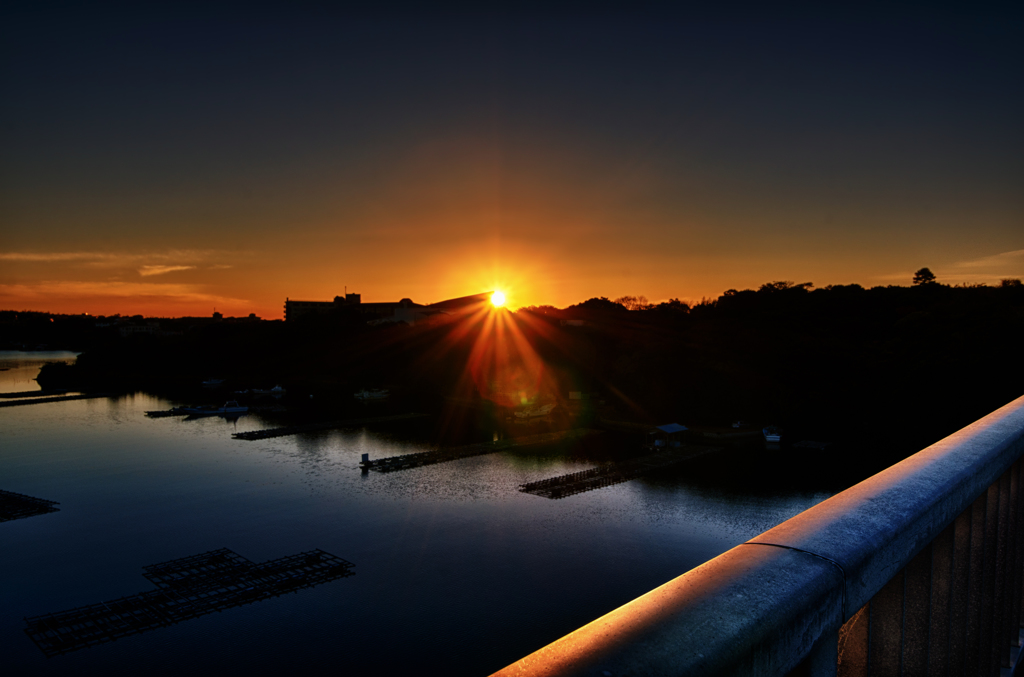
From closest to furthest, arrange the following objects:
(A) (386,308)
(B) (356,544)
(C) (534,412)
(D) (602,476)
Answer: (B) (356,544)
(D) (602,476)
(C) (534,412)
(A) (386,308)

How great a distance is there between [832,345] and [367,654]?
161ft

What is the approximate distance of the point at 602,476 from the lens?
108 feet

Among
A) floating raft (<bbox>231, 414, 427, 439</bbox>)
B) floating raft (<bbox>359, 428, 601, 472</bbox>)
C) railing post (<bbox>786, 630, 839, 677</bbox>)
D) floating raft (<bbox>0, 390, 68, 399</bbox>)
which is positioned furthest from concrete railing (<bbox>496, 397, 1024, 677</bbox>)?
floating raft (<bbox>0, 390, 68, 399</bbox>)

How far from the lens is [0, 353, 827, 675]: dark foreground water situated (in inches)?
669

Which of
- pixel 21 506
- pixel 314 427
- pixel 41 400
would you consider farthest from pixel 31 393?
pixel 21 506

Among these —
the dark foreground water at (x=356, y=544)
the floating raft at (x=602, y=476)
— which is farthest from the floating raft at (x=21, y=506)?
the floating raft at (x=602, y=476)

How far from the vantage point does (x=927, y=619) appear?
1281mm

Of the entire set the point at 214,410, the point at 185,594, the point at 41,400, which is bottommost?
the point at 185,594

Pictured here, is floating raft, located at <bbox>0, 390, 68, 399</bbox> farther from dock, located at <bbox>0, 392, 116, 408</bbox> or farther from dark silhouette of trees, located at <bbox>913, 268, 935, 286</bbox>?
dark silhouette of trees, located at <bbox>913, 268, 935, 286</bbox>

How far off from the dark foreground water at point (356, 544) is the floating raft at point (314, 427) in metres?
4.31

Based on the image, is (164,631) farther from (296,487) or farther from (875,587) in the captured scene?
(875,587)

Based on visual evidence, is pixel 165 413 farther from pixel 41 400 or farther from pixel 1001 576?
pixel 1001 576

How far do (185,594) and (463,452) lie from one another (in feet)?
68.8

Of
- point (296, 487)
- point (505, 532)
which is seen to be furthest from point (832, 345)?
point (296, 487)
